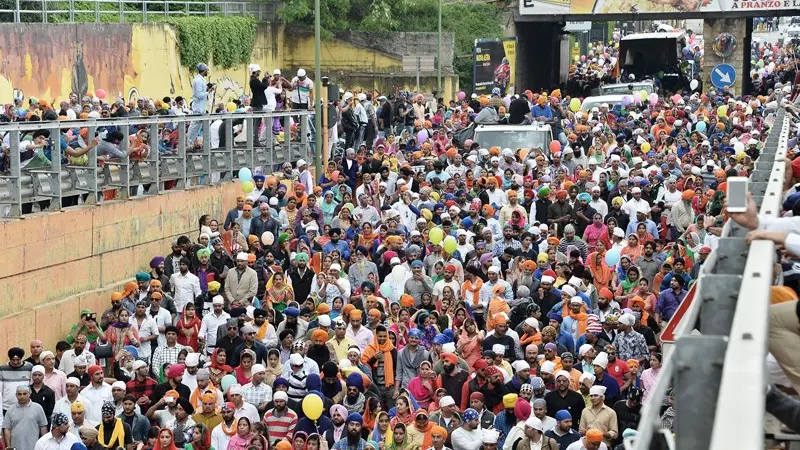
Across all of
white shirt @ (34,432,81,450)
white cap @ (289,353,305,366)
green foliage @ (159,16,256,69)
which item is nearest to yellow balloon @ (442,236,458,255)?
white cap @ (289,353,305,366)

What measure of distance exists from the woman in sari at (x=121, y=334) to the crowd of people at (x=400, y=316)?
23mm

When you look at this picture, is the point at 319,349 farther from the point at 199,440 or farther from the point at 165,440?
the point at 165,440

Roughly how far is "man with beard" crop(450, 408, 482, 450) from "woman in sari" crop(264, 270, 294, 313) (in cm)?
527

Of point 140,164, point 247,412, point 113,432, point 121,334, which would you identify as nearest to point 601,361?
point 247,412

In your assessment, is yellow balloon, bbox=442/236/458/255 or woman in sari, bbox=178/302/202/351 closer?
woman in sari, bbox=178/302/202/351

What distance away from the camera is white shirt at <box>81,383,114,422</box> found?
15.1 meters

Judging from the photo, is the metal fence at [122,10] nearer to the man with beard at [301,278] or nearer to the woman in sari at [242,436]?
the man with beard at [301,278]

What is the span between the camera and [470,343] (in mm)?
16281

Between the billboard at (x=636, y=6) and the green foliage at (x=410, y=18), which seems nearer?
the green foliage at (x=410, y=18)

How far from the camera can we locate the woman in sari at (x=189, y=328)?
17717 mm

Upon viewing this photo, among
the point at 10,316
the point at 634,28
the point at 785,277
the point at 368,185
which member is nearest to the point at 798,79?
the point at 368,185

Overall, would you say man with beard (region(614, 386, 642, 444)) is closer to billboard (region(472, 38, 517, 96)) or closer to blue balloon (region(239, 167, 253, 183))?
blue balloon (region(239, 167, 253, 183))

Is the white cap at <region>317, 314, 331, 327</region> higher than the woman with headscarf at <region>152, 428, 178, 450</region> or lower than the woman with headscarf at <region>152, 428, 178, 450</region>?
higher

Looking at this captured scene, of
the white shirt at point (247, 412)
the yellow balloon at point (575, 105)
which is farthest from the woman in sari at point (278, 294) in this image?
the yellow balloon at point (575, 105)
